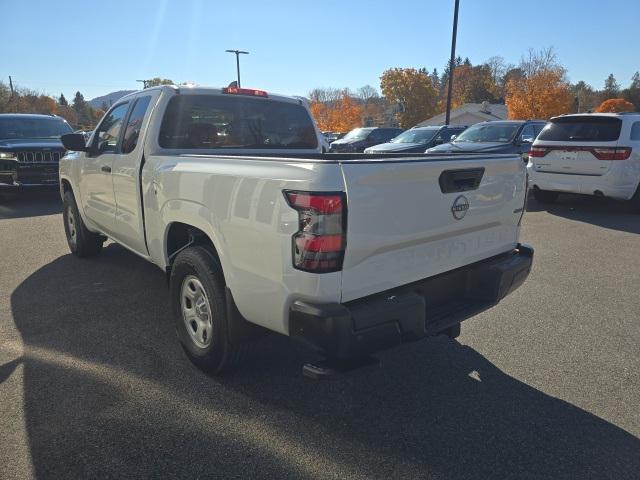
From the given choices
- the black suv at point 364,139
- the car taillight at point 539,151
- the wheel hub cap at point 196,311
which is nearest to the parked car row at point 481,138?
the car taillight at point 539,151

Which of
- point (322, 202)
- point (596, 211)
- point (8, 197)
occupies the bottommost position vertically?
point (8, 197)

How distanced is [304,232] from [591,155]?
25.9 ft

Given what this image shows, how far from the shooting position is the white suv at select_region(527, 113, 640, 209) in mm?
8086

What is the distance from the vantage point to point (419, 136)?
1514 cm

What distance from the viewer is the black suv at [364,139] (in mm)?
20859

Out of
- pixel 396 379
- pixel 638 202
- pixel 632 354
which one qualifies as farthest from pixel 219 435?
pixel 638 202

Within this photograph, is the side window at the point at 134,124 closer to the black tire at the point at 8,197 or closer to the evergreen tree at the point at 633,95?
the black tire at the point at 8,197

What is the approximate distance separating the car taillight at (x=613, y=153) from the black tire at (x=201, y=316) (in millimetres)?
7797

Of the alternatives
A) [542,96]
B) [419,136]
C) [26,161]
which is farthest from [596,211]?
[542,96]

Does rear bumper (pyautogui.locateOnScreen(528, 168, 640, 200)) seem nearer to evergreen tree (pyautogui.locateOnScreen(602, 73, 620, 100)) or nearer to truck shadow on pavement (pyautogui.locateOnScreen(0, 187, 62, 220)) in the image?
truck shadow on pavement (pyautogui.locateOnScreen(0, 187, 62, 220))

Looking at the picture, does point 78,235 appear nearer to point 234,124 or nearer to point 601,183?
point 234,124

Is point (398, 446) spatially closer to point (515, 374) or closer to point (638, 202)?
point (515, 374)

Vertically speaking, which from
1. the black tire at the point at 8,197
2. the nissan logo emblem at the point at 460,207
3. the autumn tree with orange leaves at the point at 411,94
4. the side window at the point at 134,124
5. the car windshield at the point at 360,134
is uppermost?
the autumn tree with orange leaves at the point at 411,94

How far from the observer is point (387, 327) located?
227 centimetres
